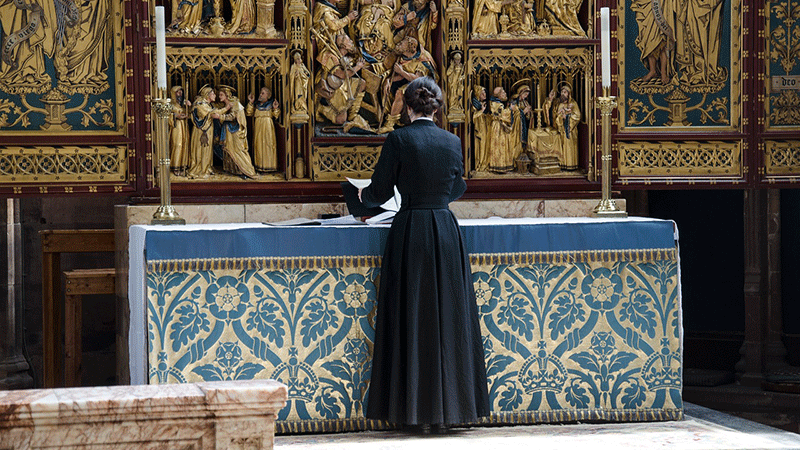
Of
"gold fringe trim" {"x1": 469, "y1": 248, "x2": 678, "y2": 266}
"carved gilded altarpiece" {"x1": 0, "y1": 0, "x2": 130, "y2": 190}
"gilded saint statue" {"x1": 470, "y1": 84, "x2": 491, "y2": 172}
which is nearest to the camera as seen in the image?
"gold fringe trim" {"x1": 469, "y1": 248, "x2": 678, "y2": 266}

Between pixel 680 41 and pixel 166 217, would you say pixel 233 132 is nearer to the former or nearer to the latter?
pixel 166 217

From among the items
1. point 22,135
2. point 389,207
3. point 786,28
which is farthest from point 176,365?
point 786,28

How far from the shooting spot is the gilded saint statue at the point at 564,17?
7.16 metres

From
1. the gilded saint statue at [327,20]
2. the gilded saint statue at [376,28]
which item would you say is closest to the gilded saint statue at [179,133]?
the gilded saint statue at [327,20]

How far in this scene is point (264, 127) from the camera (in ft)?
22.7

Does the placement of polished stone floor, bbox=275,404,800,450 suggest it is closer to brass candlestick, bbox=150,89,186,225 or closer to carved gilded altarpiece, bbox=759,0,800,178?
brass candlestick, bbox=150,89,186,225

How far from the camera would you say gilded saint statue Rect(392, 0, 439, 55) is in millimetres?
6992

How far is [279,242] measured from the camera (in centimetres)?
579

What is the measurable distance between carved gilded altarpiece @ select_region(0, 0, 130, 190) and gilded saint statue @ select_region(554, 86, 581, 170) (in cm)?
276

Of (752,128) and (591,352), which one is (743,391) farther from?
(591,352)

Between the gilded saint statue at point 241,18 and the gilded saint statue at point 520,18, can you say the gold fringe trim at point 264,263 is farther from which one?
the gilded saint statue at point 520,18

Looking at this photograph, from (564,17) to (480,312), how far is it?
234 cm

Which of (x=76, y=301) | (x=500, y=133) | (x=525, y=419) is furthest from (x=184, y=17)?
(x=525, y=419)

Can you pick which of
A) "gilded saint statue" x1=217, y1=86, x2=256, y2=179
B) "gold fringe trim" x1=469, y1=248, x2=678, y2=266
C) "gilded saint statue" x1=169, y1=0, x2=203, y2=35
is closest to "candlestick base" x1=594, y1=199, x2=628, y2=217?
"gold fringe trim" x1=469, y1=248, x2=678, y2=266
